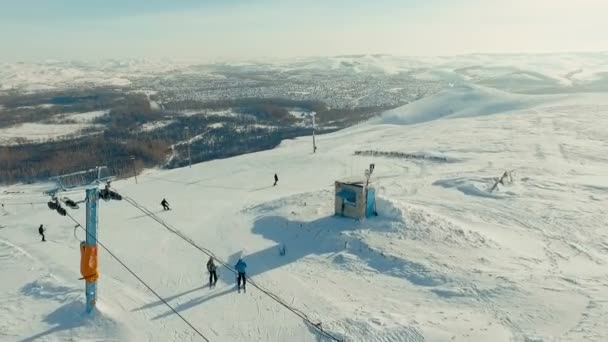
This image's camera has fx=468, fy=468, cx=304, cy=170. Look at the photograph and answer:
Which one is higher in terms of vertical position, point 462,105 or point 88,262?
point 88,262

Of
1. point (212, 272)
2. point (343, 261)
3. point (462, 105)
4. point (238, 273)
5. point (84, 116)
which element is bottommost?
point (84, 116)

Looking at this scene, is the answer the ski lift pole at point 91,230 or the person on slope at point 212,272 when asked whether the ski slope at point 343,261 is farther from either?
the ski lift pole at point 91,230

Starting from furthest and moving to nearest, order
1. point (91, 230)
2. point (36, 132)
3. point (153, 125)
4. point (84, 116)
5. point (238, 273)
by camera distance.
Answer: point (84, 116) → point (153, 125) → point (36, 132) → point (238, 273) → point (91, 230)

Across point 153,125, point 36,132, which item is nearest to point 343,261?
point 153,125

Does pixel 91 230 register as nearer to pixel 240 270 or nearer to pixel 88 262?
pixel 88 262

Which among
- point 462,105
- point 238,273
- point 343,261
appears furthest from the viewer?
point 462,105

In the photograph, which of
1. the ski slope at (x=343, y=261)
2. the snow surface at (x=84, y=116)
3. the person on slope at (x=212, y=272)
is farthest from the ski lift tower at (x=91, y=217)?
the snow surface at (x=84, y=116)

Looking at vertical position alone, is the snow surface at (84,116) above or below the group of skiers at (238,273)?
below

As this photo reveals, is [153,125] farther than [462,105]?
Yes
